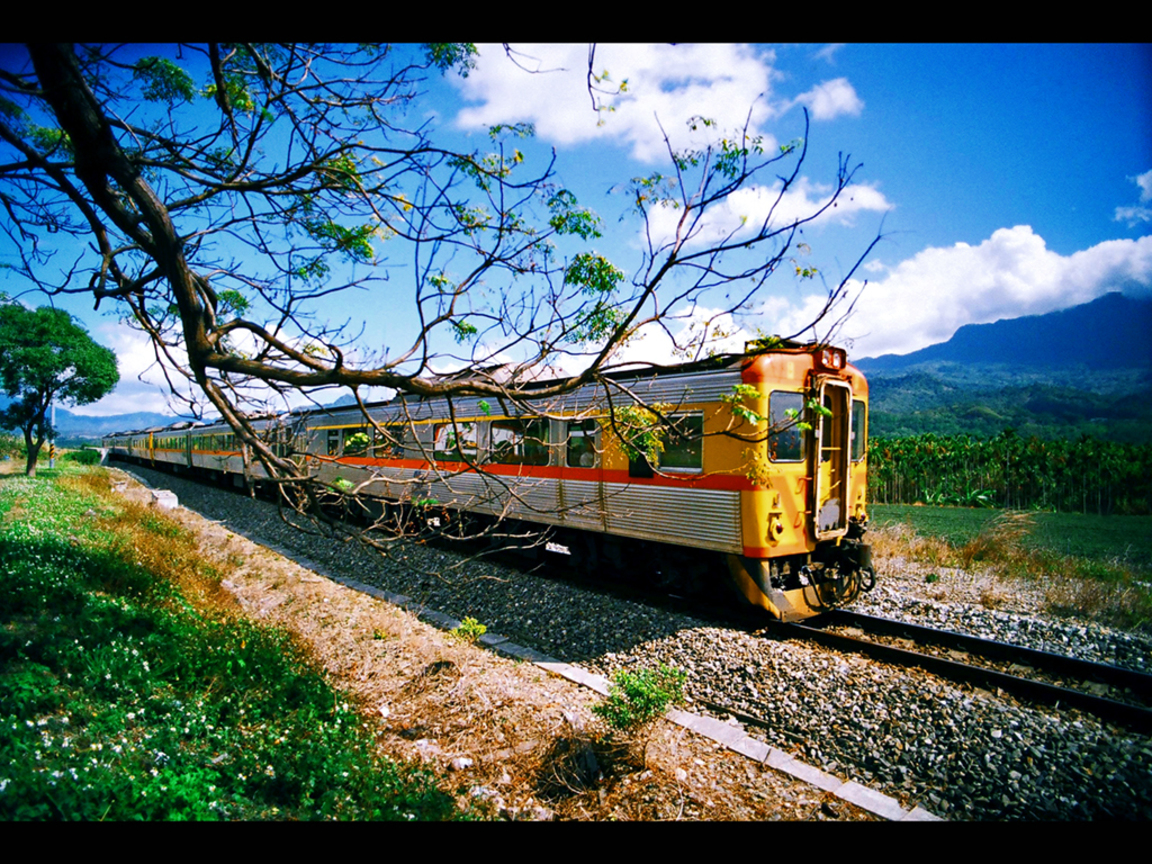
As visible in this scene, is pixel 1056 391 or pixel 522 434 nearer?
pixel 522 434

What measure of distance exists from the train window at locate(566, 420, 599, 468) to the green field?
7.84 metres

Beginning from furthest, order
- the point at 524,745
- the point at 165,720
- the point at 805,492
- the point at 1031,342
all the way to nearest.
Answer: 1. the point at 1031,342
2. the point at 805,492
3. the point at 524,745
4. the point at 165,720

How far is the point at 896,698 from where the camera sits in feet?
15.1

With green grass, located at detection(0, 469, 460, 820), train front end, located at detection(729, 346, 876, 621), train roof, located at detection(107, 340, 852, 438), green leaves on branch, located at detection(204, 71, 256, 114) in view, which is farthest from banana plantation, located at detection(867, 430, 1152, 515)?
green leaves on branch, located at detection(204, 71, 256, 114)

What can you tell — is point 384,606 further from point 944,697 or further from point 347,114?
point 944,697

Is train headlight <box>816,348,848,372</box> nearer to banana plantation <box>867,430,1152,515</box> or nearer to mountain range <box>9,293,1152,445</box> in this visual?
mountain range <box>9,293,1152,445</box>

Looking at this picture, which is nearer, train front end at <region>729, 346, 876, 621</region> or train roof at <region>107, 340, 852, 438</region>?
train roof at <region>107, 340, 852, 438</region>

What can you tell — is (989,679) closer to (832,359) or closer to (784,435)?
(784,435)

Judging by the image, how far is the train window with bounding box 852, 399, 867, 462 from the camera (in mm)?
7629

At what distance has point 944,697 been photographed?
4.54m

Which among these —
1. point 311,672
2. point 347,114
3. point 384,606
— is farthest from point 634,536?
point 347,114

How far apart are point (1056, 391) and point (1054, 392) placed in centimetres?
14

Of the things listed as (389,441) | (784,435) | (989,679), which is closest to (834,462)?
(784,435)
